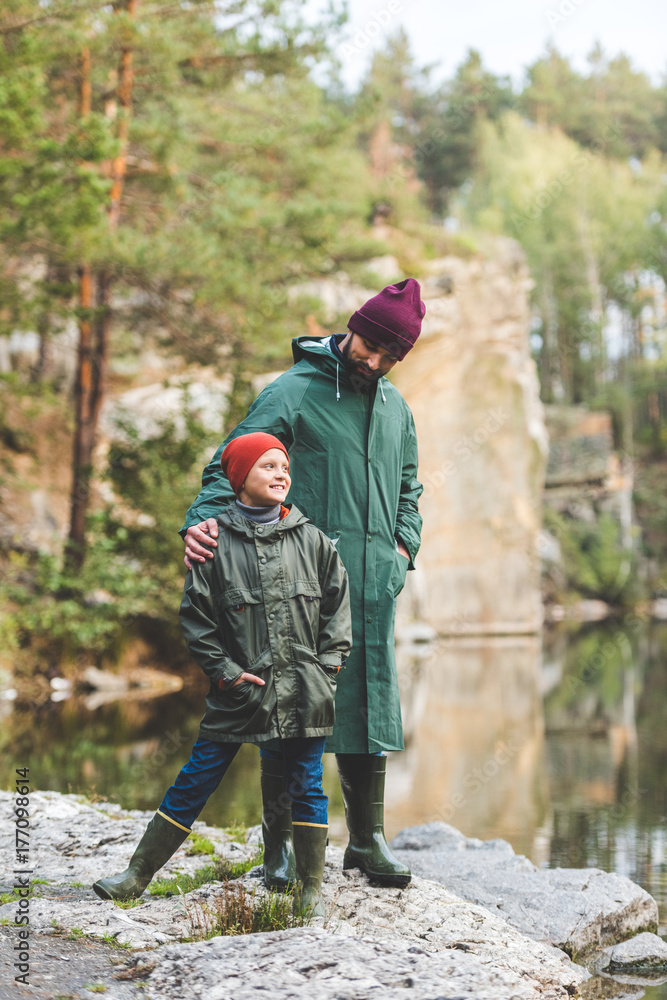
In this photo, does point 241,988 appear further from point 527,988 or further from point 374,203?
point 374,203

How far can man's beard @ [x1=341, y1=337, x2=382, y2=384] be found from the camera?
3529 millimetres

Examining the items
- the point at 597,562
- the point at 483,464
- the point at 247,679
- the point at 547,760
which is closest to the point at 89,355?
the point at 547,760

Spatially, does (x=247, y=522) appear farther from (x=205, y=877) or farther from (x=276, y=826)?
(x=205, y=877)

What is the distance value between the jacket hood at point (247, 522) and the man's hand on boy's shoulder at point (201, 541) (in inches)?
1.6

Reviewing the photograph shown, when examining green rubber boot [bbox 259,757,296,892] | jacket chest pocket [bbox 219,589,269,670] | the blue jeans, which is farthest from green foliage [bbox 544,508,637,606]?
jacket chest pocket [bbox 219,589,269,670]

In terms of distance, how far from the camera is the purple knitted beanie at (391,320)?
11.1 feet

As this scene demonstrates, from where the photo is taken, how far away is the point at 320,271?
14.9 metres

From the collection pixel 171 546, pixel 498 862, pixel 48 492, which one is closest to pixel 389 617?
pixel 498 862

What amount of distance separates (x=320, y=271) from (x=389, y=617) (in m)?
12.0

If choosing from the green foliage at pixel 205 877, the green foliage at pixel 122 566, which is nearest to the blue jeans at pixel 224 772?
the green foliage at pixel 205 877

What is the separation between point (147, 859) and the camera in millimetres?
3215

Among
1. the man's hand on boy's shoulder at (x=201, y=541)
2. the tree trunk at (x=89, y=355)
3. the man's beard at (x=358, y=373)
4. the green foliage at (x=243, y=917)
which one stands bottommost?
the green foliage at (x=243, y=917)

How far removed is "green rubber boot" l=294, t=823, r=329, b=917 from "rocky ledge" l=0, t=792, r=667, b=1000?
0.08 metres

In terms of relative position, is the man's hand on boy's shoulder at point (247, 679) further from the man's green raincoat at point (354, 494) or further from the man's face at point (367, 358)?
the man's face at point (367, 358)
